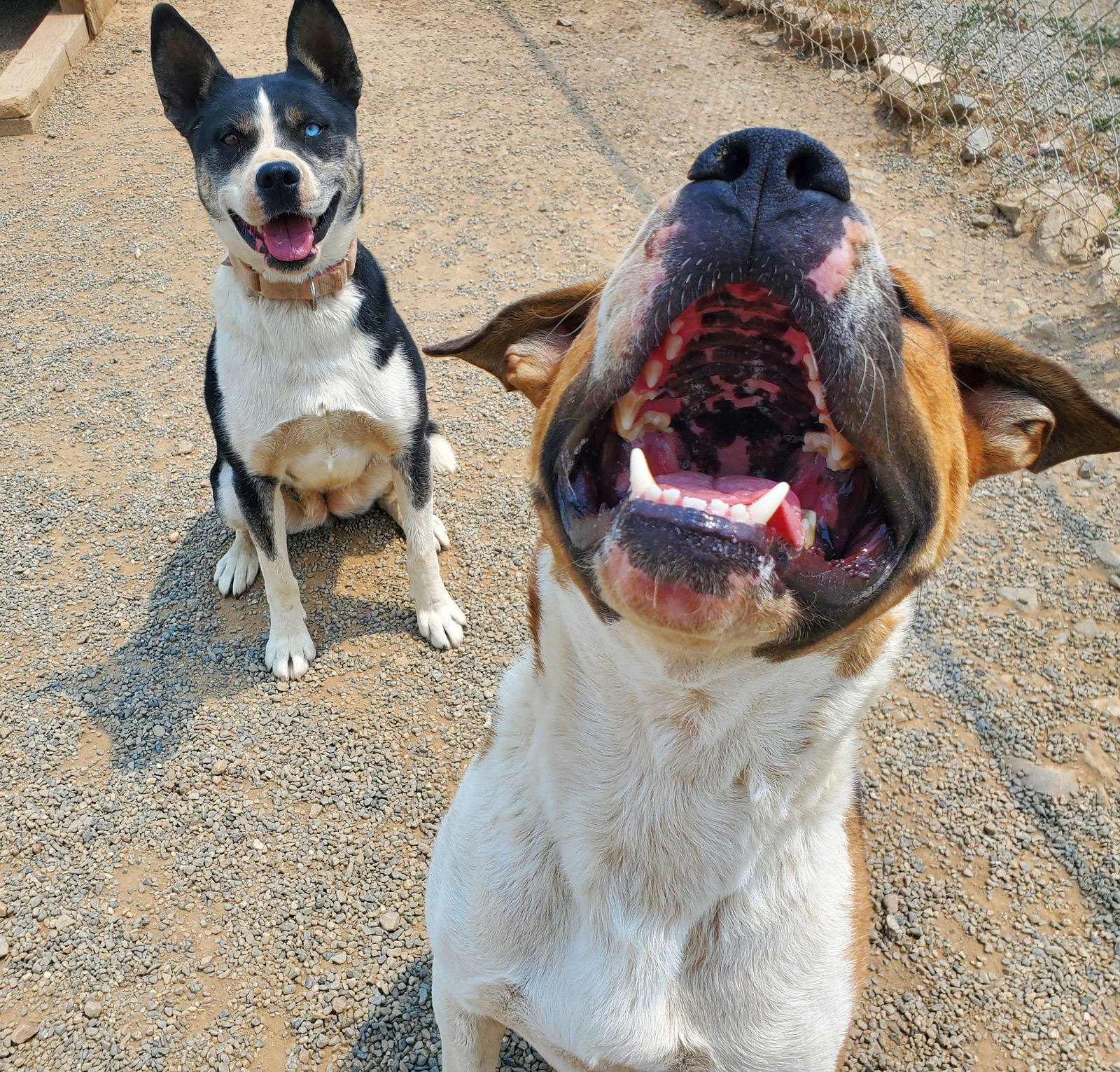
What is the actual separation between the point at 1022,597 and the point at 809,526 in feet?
9.37

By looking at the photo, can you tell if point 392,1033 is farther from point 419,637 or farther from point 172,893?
point 419,637

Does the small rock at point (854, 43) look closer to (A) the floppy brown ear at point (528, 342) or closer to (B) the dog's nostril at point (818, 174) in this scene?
(A) the floppy brown ear at point (528, 342)

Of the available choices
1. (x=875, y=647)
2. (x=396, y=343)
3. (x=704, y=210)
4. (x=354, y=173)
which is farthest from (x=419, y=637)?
(x=704, y=210)

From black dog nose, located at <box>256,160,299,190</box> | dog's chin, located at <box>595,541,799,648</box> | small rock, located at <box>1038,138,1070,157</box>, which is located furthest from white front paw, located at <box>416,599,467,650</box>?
small rock, located at <box>1038,138,1070,157</box>

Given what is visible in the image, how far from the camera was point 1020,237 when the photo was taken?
5941 mm

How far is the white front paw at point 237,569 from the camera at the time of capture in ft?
13.5

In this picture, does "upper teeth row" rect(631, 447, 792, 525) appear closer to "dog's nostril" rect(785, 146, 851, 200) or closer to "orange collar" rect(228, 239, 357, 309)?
"dog's nostril" rect(785, 146, 851, 200)

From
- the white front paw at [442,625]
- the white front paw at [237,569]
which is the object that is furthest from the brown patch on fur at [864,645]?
the white front paw at [237,569]

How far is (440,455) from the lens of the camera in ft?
15.0

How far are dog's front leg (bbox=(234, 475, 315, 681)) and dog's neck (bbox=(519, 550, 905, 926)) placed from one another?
1964 mm

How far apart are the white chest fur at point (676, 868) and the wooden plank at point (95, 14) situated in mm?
9750

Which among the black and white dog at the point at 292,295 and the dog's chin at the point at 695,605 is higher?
the dog's chin at the point at 695,605

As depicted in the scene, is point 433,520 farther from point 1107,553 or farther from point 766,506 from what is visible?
point 1107,553

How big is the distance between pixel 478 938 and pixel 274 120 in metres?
2.89
